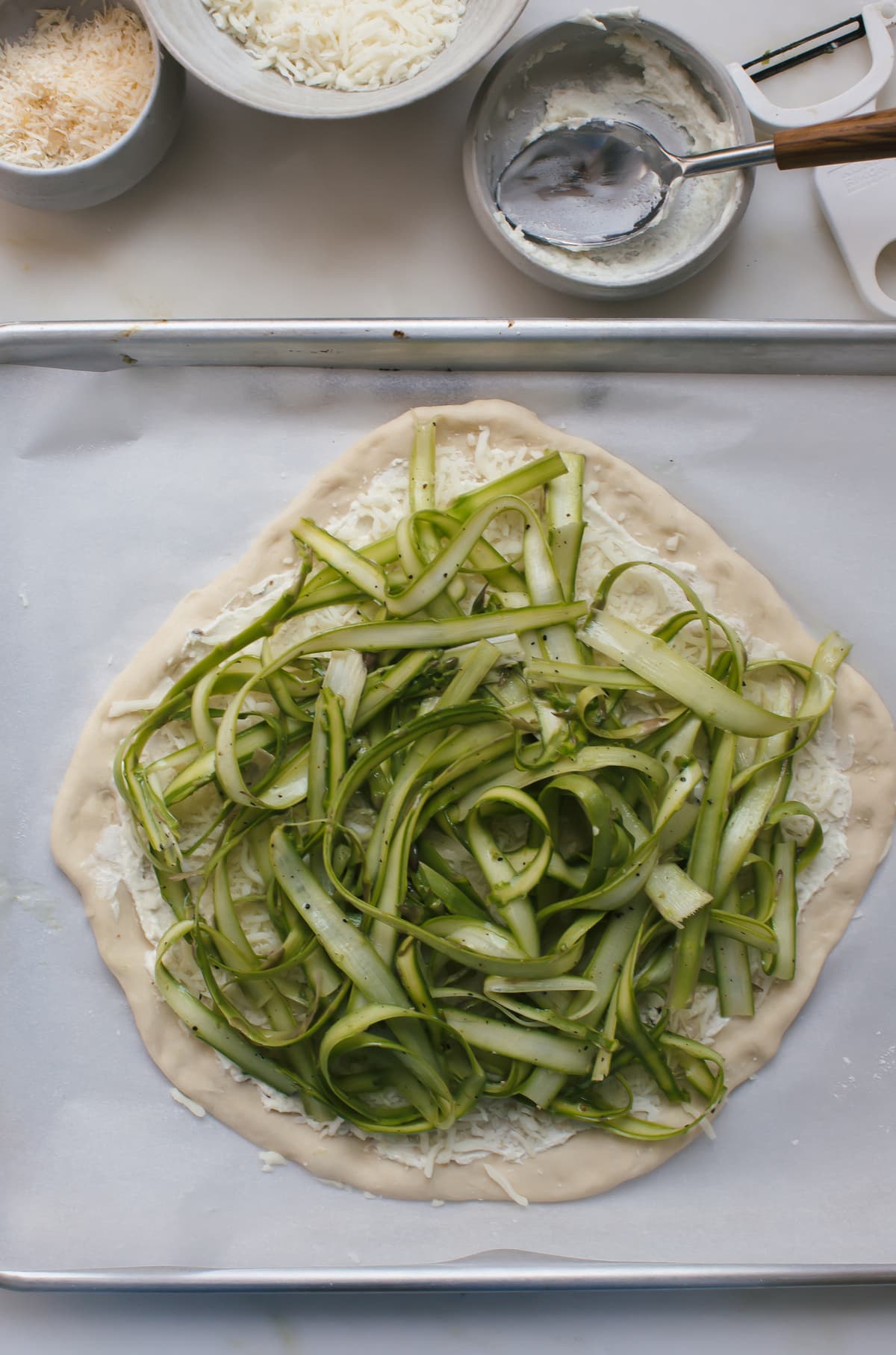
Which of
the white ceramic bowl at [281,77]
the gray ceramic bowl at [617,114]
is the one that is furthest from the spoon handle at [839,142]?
the white ceramic bowl at [281,77]

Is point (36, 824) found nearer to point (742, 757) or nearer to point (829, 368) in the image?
point (742, 757)

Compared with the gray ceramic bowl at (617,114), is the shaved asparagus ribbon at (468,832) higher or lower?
lower

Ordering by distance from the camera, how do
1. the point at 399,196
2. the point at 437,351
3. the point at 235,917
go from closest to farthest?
the point at 235,917
the point at 437,351
the point at 399,196

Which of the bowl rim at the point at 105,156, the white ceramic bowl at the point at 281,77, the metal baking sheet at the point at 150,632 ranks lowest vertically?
the metal baking sheet at the point at 150,632

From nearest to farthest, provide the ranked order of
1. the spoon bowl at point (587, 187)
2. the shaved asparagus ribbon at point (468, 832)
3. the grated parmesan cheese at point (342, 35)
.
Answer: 1. the shaved asparagus ribbon at point (468, 832)
2. the grated parmesan cheese at point (342, 35)
3. the spoon bowl at point (587, 187)

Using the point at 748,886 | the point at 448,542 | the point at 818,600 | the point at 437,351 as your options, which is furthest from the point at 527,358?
the point at 748,886

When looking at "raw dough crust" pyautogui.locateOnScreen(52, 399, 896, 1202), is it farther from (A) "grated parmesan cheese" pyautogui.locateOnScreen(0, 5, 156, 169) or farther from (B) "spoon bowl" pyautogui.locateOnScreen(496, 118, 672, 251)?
(A) "grated parmesan cheese" pyautogui.locateOnScreen(0, 5, 156, 169)

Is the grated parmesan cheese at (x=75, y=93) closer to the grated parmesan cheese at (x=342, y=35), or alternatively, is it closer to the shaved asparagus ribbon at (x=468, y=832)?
the grated parmesan cheese at (x=342, y=35)
